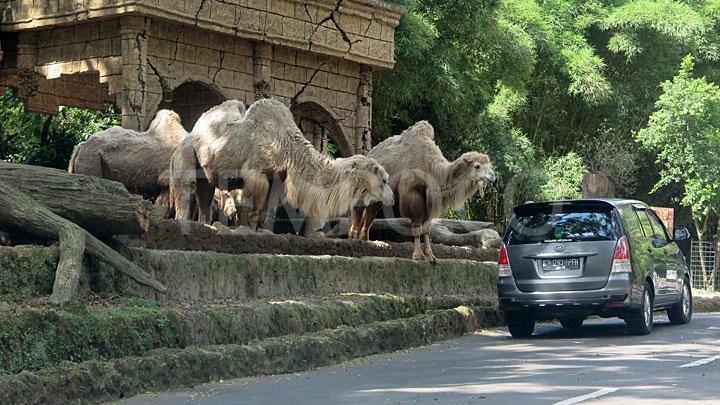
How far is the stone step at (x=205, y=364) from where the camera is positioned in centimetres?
959

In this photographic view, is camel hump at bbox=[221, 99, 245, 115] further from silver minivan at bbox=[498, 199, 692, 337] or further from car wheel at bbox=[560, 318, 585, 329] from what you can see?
car wheel at bbox=[560, 318, 585, 329]

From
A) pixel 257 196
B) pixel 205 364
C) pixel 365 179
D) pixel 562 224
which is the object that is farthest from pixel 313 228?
pixel 205 364

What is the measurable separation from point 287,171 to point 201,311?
5.64 meters

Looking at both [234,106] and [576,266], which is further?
[234,106]

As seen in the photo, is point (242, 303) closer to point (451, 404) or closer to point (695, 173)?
point (451, 404)

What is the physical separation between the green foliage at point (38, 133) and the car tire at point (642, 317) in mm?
12843

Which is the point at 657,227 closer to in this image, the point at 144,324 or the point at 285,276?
the point at 285,276

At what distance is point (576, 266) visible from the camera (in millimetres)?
16188

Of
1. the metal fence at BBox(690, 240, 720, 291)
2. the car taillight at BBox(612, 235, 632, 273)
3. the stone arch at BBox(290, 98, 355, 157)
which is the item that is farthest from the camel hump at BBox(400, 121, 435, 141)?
the metal fence at BBox(690, 240, 720, 291)

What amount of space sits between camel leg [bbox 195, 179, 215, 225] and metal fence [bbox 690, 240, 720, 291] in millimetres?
26245

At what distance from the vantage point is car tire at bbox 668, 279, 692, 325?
62.0 ft

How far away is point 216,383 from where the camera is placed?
37.8 feet

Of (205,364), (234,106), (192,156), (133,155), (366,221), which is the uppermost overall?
(234,106)

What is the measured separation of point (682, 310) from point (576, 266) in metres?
3.54
